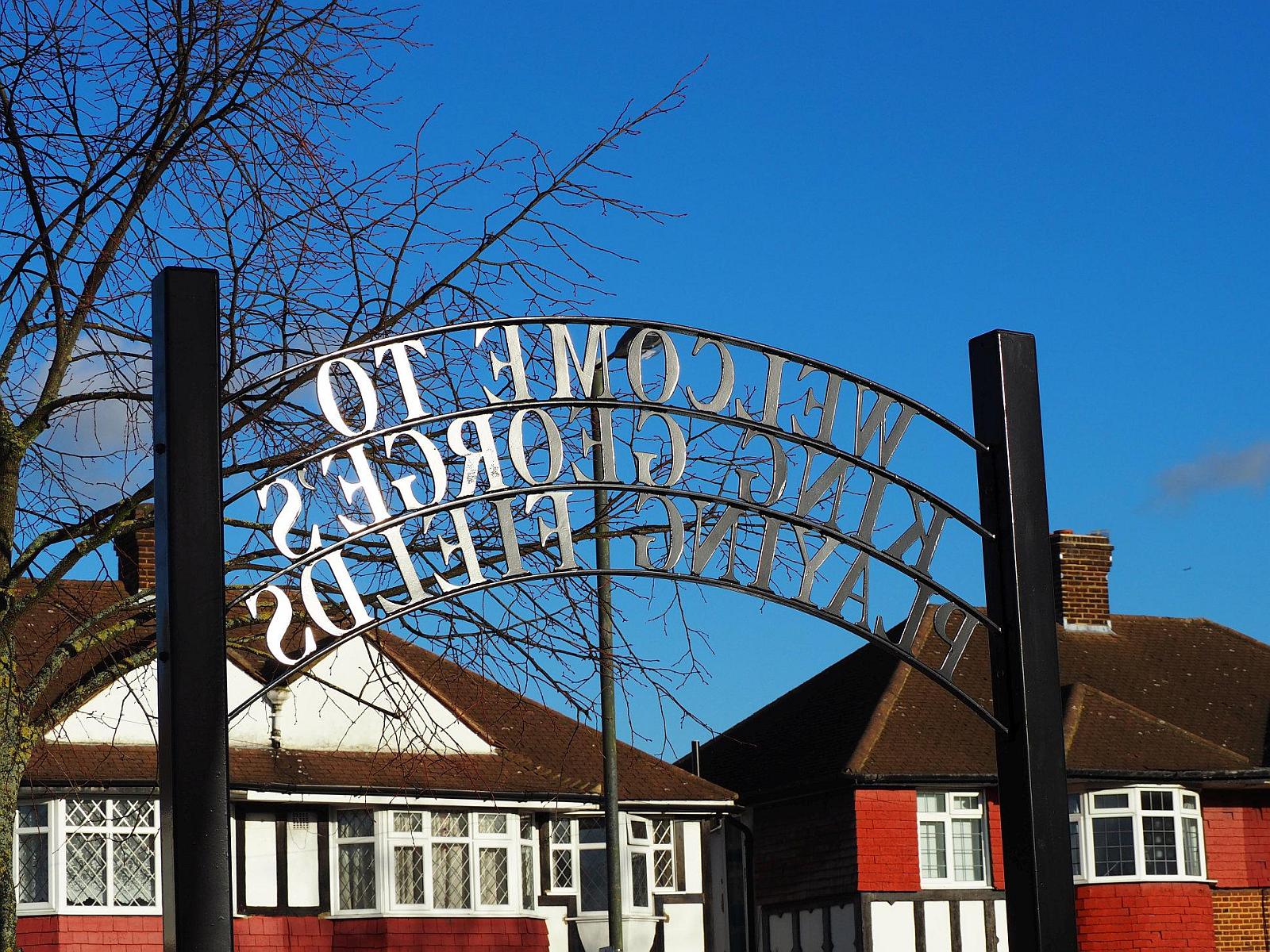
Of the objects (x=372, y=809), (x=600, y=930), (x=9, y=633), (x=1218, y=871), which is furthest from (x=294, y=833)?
(x=9, y=633)

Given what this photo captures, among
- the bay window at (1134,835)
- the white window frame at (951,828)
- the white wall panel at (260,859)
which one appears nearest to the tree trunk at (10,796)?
the white wall panel at (260,859)

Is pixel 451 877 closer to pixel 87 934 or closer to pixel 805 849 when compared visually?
pixel 87 934

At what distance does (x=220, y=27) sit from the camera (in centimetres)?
972

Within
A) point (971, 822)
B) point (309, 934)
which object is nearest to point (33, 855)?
point (309, 934)

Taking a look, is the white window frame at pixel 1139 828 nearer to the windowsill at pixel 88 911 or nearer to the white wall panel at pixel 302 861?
the white wall panel at pixel 302 861

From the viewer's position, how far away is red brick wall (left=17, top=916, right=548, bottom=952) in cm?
2330

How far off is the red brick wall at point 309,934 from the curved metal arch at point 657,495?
17634 millimetres

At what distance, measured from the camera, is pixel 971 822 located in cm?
2845

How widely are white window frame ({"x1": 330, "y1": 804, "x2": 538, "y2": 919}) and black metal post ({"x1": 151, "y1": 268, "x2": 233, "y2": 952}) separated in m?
A: 19.4

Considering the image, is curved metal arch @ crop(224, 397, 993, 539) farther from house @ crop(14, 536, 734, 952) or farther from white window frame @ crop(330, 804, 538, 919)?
white window frame @ crop(330, 804, 538, 919)

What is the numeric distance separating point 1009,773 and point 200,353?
377cm

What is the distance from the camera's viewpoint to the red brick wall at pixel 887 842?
2741 centimetres

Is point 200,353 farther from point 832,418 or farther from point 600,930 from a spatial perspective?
point 600,930

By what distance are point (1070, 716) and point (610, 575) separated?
22.9 m
